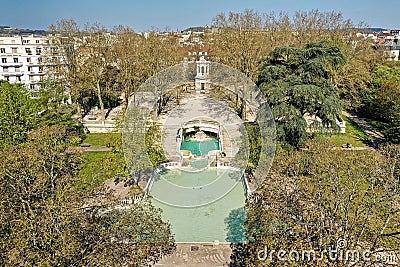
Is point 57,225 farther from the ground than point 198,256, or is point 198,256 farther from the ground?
point 57,225

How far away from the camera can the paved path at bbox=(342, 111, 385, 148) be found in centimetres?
2514

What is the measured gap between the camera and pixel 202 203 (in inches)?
679

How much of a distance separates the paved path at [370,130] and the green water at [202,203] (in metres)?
12.4

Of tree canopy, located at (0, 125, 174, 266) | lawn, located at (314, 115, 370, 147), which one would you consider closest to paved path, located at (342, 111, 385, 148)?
lawn, located at (314, 115, 370, 147)

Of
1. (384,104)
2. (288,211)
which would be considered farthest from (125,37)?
(288,211)

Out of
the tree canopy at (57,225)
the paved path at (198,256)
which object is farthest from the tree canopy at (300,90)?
the tree canopy at (57,225)

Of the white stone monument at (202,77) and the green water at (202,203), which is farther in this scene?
the white stone monument at (202,77)

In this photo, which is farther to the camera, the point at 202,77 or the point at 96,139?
the point at 202,77

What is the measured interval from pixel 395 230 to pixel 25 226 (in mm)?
12819

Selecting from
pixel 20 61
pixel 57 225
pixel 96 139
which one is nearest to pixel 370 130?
pixel 96 139

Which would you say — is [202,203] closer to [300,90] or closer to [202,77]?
[300,90]

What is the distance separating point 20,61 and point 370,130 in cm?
3657

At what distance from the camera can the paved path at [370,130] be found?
25.1 meters

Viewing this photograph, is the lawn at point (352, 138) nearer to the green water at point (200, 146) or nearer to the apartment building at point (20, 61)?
the green water at point (200, 146)
